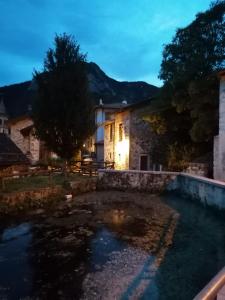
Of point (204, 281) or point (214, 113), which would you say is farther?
point (214, 113)

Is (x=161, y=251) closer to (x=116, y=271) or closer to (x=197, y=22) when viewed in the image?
(x=116, y=271)

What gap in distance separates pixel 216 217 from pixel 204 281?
5.72m

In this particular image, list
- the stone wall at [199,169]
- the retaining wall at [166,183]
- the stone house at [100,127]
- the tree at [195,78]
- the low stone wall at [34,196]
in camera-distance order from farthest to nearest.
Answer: the stone house at [100,127], the stone wall at [199,169], the tree at [195,78], the retaining wall at [166,183], the low stone wall at [34,196]

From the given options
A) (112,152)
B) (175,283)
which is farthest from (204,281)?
(112,152)

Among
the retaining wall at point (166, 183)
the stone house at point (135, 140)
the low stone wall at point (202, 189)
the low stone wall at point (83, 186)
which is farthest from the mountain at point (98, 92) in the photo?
the low stone wall at point (202, 189)

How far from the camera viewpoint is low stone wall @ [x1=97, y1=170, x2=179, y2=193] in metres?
17.4

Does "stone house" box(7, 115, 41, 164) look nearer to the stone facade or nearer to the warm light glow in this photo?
the stone facade

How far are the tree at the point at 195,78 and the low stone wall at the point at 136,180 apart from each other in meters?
2.92

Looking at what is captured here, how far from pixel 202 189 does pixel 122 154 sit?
43.5 ft

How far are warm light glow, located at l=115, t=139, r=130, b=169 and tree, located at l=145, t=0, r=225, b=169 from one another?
17.3ft

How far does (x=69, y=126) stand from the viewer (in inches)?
708

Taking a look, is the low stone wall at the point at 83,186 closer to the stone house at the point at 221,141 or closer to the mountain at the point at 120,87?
the stone house at the point at 221,141

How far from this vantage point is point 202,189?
13.4 m

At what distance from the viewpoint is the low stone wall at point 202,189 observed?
38.1 ft
